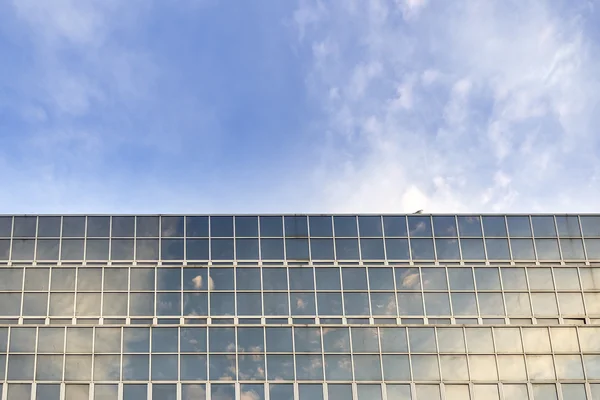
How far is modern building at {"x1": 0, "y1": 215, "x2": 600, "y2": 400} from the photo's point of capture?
145ft

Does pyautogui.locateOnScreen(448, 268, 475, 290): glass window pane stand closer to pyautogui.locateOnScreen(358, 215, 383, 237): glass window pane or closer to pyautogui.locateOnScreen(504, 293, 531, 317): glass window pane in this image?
pyautogui.locateOnScreen(504, 293, 531, 317): glass window pane

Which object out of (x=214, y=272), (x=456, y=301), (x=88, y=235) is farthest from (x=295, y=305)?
(x=88, y=235)

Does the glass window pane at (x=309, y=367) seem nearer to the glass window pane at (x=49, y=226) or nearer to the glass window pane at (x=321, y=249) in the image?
the glass window pane at (x=321, y=249)

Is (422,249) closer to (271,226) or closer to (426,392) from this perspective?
(426,392)

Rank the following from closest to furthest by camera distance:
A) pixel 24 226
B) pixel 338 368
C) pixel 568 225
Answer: pixel 338 368 < pixel 24 226 < pixel 568 225

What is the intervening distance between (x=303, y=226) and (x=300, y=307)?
220 inches

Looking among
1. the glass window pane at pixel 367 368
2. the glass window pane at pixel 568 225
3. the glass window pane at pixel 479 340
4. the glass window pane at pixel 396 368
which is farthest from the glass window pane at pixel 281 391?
the glass window pane at pixel 568 225

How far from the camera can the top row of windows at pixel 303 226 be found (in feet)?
153

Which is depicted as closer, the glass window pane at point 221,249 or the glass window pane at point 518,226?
the glass window pane at point 221,249

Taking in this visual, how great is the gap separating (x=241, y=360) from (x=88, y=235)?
13308mm

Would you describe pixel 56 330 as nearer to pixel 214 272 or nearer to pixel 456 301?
pixel 214 272

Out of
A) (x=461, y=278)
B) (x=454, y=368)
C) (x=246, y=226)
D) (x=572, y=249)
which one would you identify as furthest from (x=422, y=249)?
(x=246, y=226)

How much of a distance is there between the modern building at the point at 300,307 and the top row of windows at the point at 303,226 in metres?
0.10

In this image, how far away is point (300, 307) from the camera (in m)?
45.7
